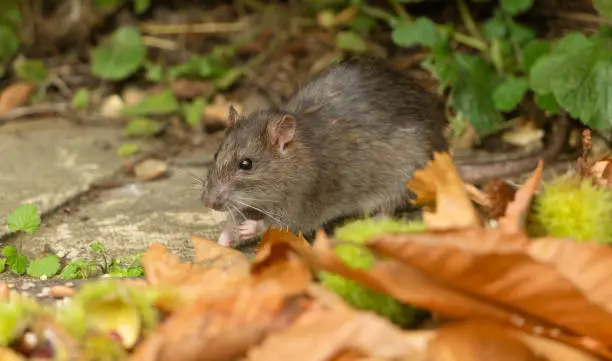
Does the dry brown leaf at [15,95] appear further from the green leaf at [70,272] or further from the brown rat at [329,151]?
the green leaf at [70,272]

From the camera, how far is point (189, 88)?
561cm

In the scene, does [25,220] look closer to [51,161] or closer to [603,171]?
[51,161]

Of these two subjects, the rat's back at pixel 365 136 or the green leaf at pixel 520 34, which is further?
the green leaf at pixel 520 34

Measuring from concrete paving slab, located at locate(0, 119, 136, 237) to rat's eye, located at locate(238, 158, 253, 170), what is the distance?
38.7 inches

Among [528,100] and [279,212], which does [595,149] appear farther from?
[279,212]

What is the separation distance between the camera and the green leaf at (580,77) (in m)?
3.93

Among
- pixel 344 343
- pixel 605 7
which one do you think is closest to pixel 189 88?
pixel 605 7

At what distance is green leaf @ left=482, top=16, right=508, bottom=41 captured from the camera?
196 inches

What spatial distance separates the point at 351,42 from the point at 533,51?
1.39 m

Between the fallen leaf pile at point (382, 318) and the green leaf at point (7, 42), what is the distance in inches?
162

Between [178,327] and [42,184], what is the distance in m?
2.51

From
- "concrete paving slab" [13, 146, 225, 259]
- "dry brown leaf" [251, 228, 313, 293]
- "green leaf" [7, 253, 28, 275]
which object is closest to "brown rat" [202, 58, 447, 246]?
"concrete paving slab" [13, 146, 225, 259]

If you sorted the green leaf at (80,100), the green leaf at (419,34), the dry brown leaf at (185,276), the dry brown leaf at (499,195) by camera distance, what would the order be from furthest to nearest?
the green leaf at (80,100) → the green leaf at (419,34) → the dry brown leaf at (499,195) → the dry brown leaf at (185,276)

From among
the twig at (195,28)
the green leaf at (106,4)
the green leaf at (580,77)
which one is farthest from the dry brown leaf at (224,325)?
the green leaf at (106,4)
